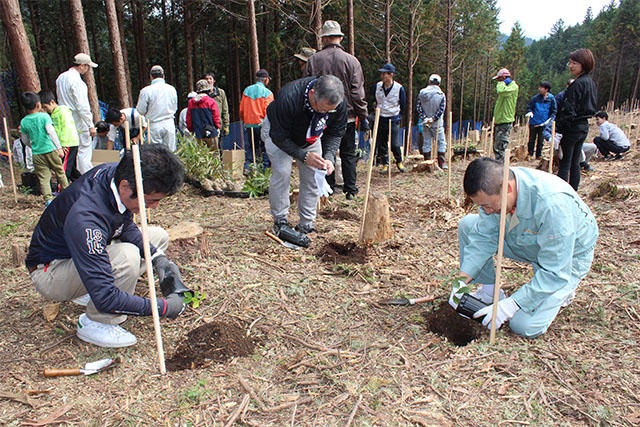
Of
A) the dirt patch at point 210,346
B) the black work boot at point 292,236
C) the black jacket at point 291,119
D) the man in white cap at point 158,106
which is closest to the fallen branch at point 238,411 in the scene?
the dirt patch at point 210,346

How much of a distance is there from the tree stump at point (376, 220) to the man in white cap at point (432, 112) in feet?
15.0

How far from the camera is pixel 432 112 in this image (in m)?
8.14

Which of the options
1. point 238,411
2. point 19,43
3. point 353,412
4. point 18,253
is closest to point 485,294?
point 353,412

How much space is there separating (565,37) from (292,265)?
101 m

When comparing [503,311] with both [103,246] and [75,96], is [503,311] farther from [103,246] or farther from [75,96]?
[75,96]

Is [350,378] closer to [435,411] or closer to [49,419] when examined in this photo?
Result: [435,411]

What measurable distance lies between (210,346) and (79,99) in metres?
4.99

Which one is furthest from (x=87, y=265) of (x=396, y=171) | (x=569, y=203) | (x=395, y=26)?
Result: (x=395, y=26)

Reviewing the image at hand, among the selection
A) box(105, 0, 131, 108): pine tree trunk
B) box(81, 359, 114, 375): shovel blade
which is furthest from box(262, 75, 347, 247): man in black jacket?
box(105, 0, 131, 108): pine tree trunk

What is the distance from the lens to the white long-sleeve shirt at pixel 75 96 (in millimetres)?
5770

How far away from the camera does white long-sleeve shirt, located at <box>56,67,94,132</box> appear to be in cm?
577

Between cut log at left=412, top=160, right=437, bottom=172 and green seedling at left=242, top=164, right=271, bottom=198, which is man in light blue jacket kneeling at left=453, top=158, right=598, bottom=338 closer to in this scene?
green seedling at left=242, top=164, right=271, bottom=198

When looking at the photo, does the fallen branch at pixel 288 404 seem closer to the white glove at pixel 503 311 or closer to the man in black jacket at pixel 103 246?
the man in black jacket at pixel 103 246

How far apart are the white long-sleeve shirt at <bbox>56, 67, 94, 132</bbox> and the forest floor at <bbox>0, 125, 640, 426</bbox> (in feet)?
9.88
